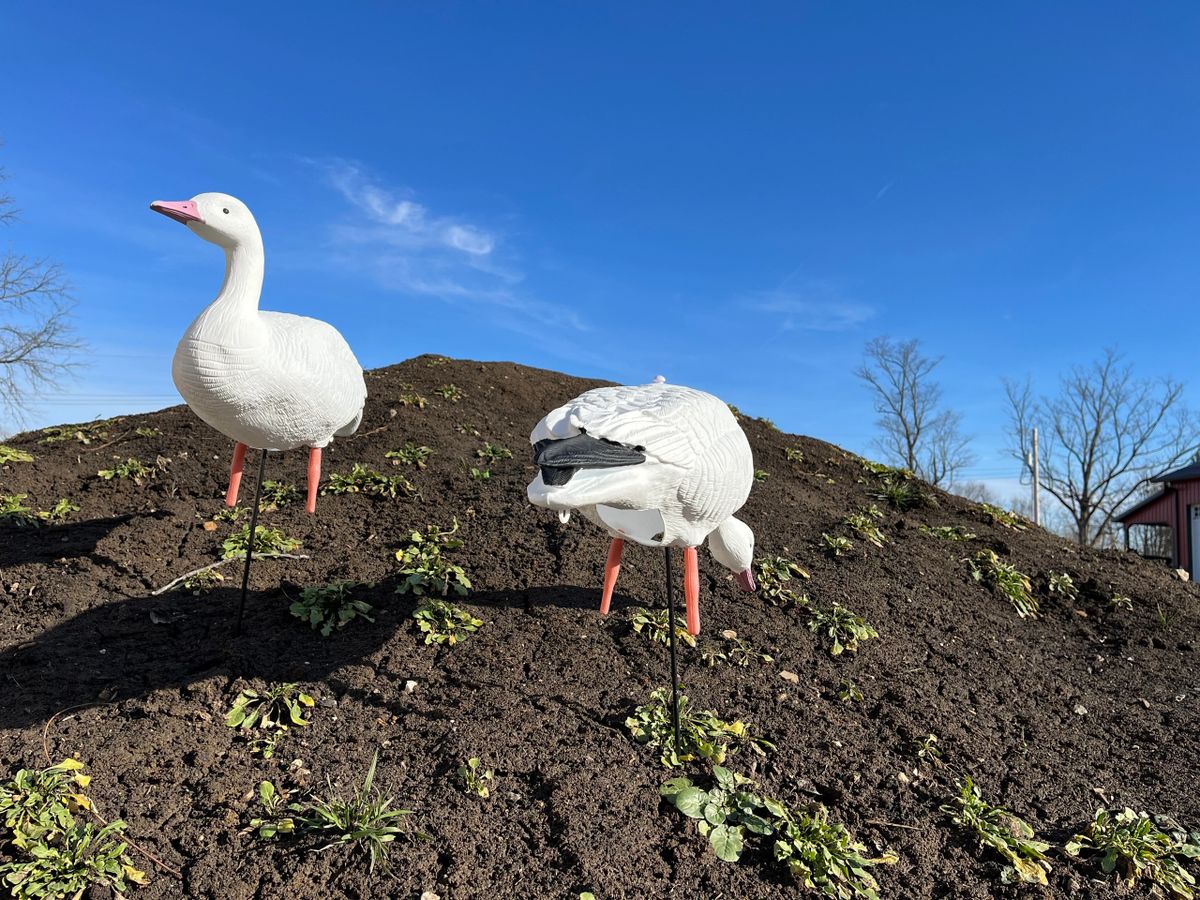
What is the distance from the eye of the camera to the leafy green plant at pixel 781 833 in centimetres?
279

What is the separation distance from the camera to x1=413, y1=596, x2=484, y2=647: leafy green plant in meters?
4.14

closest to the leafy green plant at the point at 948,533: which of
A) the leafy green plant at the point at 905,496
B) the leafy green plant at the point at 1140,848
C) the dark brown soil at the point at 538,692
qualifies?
the dark brown soil at the point at 538,692

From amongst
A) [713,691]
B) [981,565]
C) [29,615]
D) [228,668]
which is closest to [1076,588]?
[981,565]

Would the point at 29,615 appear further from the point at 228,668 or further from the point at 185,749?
the point at 185,749

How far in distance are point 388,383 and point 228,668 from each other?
5.46m

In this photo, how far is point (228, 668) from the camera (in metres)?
3.81

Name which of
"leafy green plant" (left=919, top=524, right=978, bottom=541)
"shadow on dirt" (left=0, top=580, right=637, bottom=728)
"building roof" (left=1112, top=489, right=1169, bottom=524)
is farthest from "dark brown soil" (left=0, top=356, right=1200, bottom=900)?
"building roof" (left=1112, top=489, right=1169, bottom=524)

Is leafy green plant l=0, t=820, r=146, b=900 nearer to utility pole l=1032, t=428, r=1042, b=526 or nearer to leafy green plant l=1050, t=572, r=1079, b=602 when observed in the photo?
leafy green plant l=1050, t=572, r=1079, b=602

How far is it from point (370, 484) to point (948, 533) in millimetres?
5337

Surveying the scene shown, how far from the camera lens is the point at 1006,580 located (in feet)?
19.7

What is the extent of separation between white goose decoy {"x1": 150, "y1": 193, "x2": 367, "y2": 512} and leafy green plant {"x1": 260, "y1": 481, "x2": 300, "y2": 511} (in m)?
2.05

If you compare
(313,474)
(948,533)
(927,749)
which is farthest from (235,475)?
(948,533)

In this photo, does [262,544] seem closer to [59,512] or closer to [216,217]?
[59,512]

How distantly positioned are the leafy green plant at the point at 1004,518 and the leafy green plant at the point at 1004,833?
490 cm
